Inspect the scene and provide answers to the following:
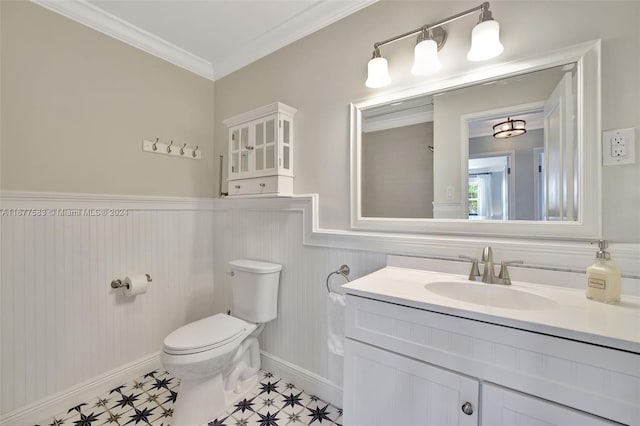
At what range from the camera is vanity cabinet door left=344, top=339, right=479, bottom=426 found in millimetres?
825

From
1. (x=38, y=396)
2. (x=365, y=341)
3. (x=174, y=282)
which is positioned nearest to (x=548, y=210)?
(x=365, y=341)

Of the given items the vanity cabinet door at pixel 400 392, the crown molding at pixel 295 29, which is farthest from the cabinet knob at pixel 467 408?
the crown molding at pixel 295 29

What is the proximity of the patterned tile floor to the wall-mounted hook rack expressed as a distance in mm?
1583

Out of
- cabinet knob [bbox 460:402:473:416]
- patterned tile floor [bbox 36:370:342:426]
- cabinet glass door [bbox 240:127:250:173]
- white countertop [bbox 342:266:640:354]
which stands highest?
cabinet glass door [bbox 240:127:250:173]

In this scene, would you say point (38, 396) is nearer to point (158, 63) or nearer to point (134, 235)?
point (134, 235)

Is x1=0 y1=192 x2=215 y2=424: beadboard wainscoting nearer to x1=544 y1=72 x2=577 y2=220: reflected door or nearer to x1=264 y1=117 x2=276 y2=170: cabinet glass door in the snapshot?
x1=264 y1=117 x2=276 y2=170: cabinet glass door

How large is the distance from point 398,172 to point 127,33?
6.46 feet

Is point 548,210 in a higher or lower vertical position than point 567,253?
higher

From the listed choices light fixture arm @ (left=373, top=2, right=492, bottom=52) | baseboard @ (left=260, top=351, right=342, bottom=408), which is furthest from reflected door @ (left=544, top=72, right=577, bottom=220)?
baseboard @ (left=260, top=351, right=342, bottom=408)

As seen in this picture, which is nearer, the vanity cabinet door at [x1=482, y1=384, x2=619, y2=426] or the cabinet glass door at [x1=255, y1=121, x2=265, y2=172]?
the vanity cabinet door at [x1=482, y1=384, x2=619, y2=426]

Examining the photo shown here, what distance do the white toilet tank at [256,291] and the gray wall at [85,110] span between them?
88 centimetres

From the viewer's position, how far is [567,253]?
1.01 m

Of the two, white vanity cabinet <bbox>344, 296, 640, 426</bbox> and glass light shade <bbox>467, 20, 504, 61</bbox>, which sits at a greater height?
glass light shade <bbox>467, 20, 504, 61</bbox>

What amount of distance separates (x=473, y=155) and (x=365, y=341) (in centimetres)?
93
